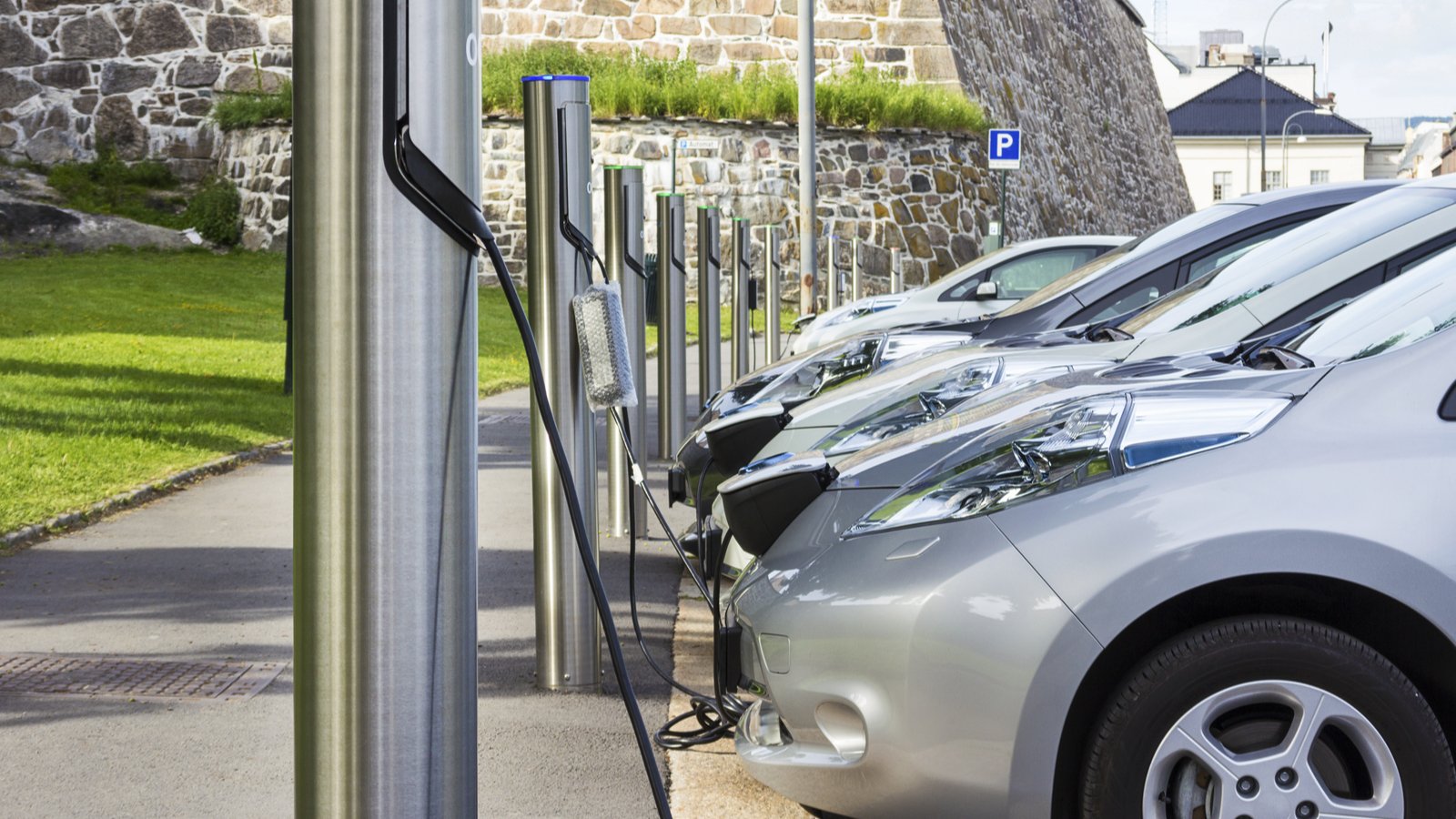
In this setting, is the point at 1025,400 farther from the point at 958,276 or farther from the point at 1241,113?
the point at 1241,113

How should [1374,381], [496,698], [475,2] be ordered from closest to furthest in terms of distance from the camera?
[475,2] → [1374,381] → [496,698]

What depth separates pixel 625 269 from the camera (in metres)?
7.04

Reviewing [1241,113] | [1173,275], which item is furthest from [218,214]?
[1241,113]

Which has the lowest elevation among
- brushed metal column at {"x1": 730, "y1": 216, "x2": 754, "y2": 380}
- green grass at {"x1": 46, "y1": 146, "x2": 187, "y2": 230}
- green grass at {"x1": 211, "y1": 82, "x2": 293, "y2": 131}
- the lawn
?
the lawn

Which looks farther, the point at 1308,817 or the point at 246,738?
the point at 246,738

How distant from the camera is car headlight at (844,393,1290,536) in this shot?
311 centimetres

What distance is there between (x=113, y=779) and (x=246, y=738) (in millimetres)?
425

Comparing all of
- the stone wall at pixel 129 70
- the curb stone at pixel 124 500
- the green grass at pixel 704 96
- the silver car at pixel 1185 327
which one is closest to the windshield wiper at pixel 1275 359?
the silver car at pixel 1185 327

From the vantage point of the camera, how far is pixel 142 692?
4719mm

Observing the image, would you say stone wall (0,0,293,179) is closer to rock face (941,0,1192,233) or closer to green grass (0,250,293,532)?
green grass (0,250,293,532)

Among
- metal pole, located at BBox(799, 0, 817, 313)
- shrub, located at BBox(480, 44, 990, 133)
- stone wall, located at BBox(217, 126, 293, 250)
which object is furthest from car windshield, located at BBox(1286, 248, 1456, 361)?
stone wall, located at BBox(217, 126, 293, 250)

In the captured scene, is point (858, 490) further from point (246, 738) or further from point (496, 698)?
point (246, 738)

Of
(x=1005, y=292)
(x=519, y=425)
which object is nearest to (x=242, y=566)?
(x=519, y=425)

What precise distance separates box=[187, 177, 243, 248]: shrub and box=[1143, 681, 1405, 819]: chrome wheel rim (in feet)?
81.7
